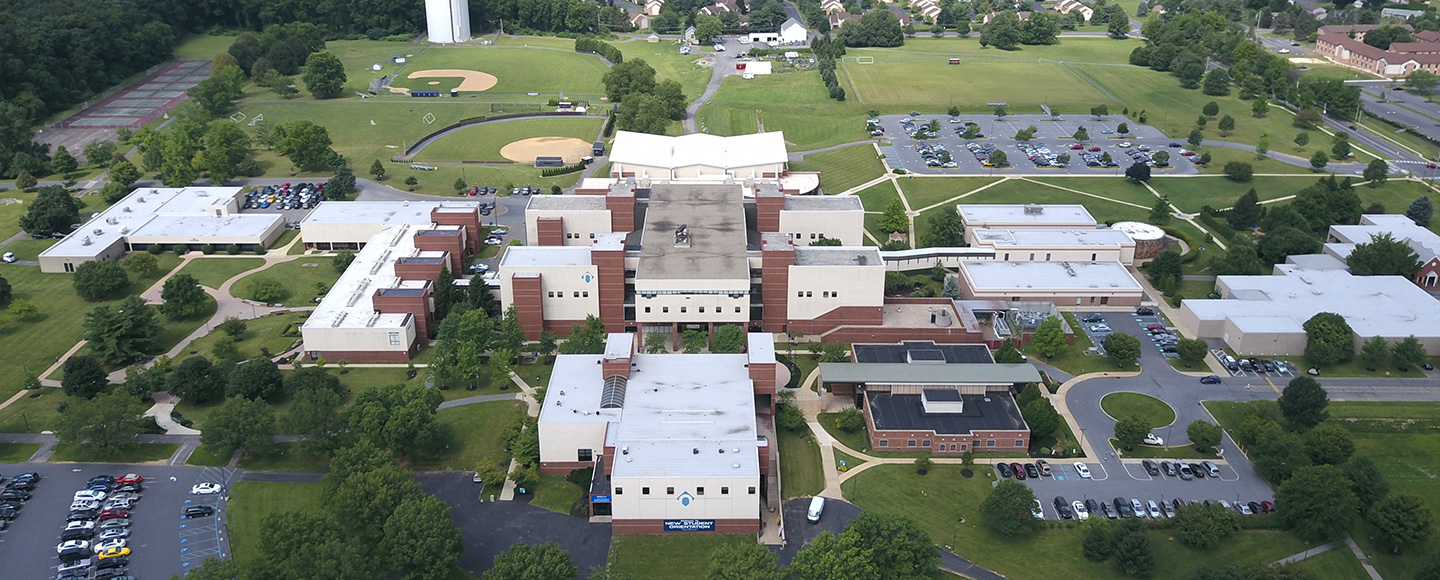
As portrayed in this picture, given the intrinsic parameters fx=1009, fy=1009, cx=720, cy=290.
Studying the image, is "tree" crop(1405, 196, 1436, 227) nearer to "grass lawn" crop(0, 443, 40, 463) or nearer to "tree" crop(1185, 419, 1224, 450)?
"tree" crop(1185, 419, 1224, 450)

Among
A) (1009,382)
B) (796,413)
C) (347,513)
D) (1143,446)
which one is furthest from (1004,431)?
(347,513)

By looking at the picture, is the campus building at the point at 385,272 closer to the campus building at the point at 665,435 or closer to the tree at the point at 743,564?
the campus building at the point at 665,435

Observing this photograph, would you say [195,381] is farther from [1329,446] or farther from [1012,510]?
[1329,446]

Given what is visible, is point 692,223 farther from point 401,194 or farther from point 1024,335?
point 401,194

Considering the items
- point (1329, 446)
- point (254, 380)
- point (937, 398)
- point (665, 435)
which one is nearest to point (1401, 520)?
point (1329, 446)

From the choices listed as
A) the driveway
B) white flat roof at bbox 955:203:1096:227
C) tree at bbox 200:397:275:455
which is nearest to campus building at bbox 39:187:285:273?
tree at bbox 200:397:275:455

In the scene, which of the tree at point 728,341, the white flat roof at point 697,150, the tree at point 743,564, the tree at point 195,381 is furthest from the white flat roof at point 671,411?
the white flat roof at point 697,150
